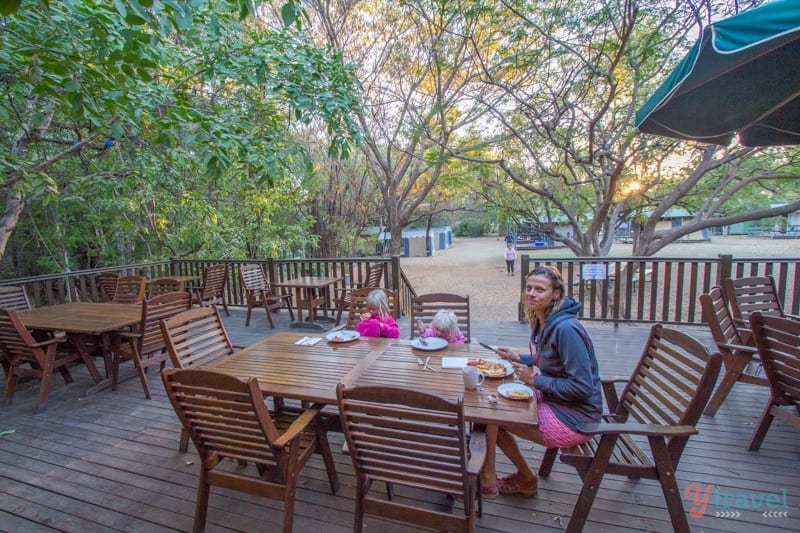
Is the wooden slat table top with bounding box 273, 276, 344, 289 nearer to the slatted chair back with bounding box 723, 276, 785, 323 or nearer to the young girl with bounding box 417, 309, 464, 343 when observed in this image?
the young girl with bounding box 417, 309, 464, 343

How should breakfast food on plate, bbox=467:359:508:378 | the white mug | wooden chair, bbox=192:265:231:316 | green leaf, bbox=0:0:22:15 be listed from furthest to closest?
wooden chair, bbox=192:265:231:316, breakfast food on plate, bbox=467:359:508:378, the white mug, green leaf, bbox=0:0:22:15

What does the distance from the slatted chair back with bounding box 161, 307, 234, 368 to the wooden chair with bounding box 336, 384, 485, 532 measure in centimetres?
147

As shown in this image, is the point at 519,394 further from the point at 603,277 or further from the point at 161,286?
the point at 161,286

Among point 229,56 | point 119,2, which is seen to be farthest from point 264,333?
point 119,2

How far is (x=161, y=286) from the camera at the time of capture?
16.7ft

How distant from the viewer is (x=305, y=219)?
10164mm

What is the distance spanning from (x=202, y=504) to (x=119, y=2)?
223 centimetres

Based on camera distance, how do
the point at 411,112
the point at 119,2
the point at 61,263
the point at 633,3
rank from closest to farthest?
the point at 119,2 < the point at 633,3 < the point at 61,263 < the point at 411,112

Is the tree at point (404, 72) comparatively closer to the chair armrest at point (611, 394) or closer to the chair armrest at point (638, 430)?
the chair armrest at point (611, 394)

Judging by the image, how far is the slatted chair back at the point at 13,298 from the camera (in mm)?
4047

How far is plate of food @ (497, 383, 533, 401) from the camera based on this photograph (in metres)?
1.70

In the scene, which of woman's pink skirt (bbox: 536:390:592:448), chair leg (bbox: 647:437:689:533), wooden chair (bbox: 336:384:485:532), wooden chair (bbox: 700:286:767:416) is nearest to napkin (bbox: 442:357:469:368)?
woman's pink skirt (bbox: 536:390:592:448)

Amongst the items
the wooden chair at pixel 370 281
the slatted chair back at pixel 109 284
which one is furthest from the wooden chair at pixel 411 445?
the slatted chair back at pixel 109 284

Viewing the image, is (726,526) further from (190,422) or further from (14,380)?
(14,380)
